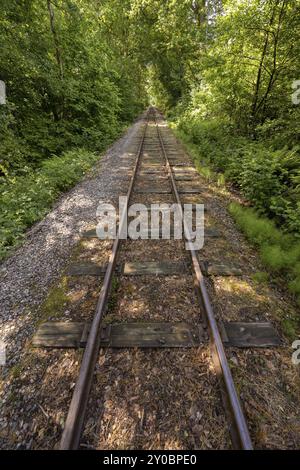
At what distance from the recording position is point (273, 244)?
174 inches

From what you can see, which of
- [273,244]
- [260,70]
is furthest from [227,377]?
[260,70]

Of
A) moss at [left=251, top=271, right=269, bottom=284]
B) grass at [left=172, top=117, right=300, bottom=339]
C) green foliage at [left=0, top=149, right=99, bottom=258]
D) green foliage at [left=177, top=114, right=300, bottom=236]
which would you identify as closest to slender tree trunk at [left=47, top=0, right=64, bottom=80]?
green foliage at [left=0, top=149, right=99, bottom=258]

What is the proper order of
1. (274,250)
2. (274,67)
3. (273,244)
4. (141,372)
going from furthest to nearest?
(274,67) < (273,244) < (274,250) < (141,372)

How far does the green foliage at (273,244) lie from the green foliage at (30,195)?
4.55 metres

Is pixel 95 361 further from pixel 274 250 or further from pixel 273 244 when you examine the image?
pixel 273 244

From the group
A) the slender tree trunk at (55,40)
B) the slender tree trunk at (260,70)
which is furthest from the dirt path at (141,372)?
the slender tree trunk at (55,40)

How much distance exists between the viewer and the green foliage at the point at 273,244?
376cm

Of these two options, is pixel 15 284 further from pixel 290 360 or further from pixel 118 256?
pixel 290 360

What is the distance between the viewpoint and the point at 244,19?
703 centimetres

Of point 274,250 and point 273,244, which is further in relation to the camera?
point 273,244

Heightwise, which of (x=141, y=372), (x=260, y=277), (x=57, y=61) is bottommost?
(x=141, y=372)

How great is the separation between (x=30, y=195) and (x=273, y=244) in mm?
5708

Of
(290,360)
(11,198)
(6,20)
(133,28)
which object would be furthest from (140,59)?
(290,360)

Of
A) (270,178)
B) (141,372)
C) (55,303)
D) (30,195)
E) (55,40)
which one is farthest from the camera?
(55,40)
